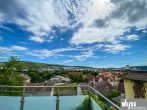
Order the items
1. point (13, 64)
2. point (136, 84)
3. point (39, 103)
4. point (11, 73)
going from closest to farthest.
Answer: point (39, 103) → point (136, 84) → point (11, 73) → point (13, 64)

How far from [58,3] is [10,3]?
11.5 ft

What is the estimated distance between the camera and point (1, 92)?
6.59 metres

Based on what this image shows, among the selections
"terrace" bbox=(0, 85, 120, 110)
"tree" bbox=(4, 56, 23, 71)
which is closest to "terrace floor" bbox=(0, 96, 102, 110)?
"terrace" bbox=(0, 85, 120, 110)

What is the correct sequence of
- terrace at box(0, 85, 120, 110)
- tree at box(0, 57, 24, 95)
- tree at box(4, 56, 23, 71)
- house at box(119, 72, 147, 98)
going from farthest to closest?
tree at box(4, 56, 23, 71), tree at box(0, 57, 24, 95), house at box(119, 72, 147, 98), terrace at box(0, 85, 120, 110)

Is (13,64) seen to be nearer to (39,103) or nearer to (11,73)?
(11,73)

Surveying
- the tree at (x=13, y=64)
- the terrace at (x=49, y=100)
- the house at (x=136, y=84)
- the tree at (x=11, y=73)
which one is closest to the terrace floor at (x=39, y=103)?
the terrace at (x=49, y=100)

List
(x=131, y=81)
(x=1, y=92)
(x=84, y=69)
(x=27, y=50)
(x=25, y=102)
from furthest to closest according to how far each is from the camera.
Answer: (x=84, y=69) → (x=27, y=50) → (x=131, y=81) → (x=1, y=92) → (x=25, y=102)

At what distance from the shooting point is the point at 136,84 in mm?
9227

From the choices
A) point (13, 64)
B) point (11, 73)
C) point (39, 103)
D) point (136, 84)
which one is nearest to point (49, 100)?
point (39, 103)

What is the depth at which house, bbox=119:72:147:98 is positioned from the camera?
866 centimetres

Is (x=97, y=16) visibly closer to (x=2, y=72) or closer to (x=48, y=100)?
(x=48, y=100)

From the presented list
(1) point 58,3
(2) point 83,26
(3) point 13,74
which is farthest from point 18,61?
(1) point 58,3

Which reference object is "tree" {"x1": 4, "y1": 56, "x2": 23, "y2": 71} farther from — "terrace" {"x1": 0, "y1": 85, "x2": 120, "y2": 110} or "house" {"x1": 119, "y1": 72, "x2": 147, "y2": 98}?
"terrace" {"x1": 0, "y1": 85, "x2": 120, "y2": 110}

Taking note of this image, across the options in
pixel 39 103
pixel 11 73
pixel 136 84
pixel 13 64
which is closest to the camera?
pixel 39 103
